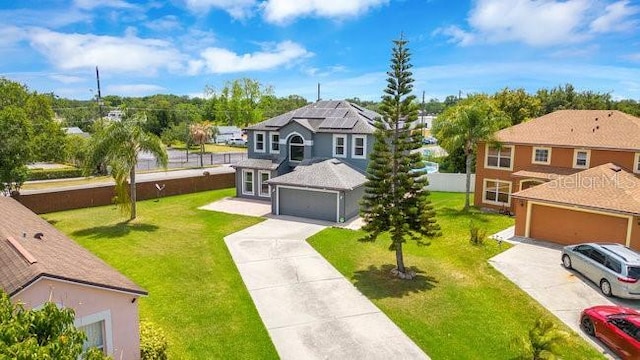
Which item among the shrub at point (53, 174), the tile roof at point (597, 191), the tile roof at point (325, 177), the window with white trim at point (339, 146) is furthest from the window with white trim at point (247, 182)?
the shrub at point (53, 174)

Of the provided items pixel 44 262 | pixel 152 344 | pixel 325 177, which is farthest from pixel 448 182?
pixel 44 262

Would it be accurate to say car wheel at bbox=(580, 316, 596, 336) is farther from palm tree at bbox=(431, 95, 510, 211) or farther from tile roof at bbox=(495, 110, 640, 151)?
palm tree at bbox=(431, 95, 510, 211)

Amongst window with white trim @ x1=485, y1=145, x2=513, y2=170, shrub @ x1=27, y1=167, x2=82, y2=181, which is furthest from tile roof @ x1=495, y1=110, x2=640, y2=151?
shrub @ x1=27, y1=167, x2=82, y2=181

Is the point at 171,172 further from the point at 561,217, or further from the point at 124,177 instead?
the point at 561,217

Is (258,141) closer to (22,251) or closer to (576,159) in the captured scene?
(576,159)

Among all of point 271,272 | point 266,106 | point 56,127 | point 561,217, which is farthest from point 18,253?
point 266,106

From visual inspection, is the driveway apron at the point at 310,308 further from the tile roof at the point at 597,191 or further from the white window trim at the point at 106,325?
the tile roof at the point at 597,191

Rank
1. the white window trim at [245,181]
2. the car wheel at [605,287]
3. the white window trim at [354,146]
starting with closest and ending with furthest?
the car wheel at [605,287]
the white window trim at [354,146]
the white window trim at [245,181]
